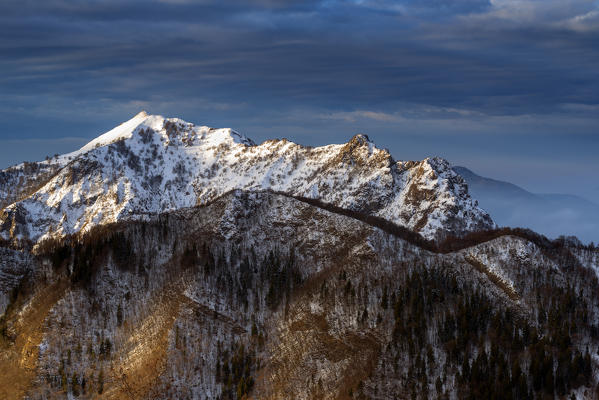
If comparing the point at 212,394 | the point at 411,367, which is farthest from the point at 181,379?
the point at 411,367

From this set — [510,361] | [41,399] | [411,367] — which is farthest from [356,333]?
[41,399]

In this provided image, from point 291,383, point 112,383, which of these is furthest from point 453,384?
point 112,383

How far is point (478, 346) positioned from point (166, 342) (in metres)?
103

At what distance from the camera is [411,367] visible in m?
182

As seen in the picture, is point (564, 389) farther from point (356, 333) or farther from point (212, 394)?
point (212, 394)

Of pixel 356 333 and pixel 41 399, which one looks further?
pixel 356 333

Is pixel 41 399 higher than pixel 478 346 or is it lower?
lower

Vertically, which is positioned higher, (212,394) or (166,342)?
(166,342)

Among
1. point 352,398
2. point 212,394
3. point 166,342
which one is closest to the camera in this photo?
point 352,398

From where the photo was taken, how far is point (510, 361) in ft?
614

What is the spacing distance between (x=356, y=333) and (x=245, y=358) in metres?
38.1

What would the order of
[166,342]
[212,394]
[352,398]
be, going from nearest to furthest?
[352,398] < [212,394] < [166,342]

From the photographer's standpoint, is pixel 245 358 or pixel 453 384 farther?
pixel 245 358

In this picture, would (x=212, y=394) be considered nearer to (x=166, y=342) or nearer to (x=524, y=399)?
(x=166, y=342)
